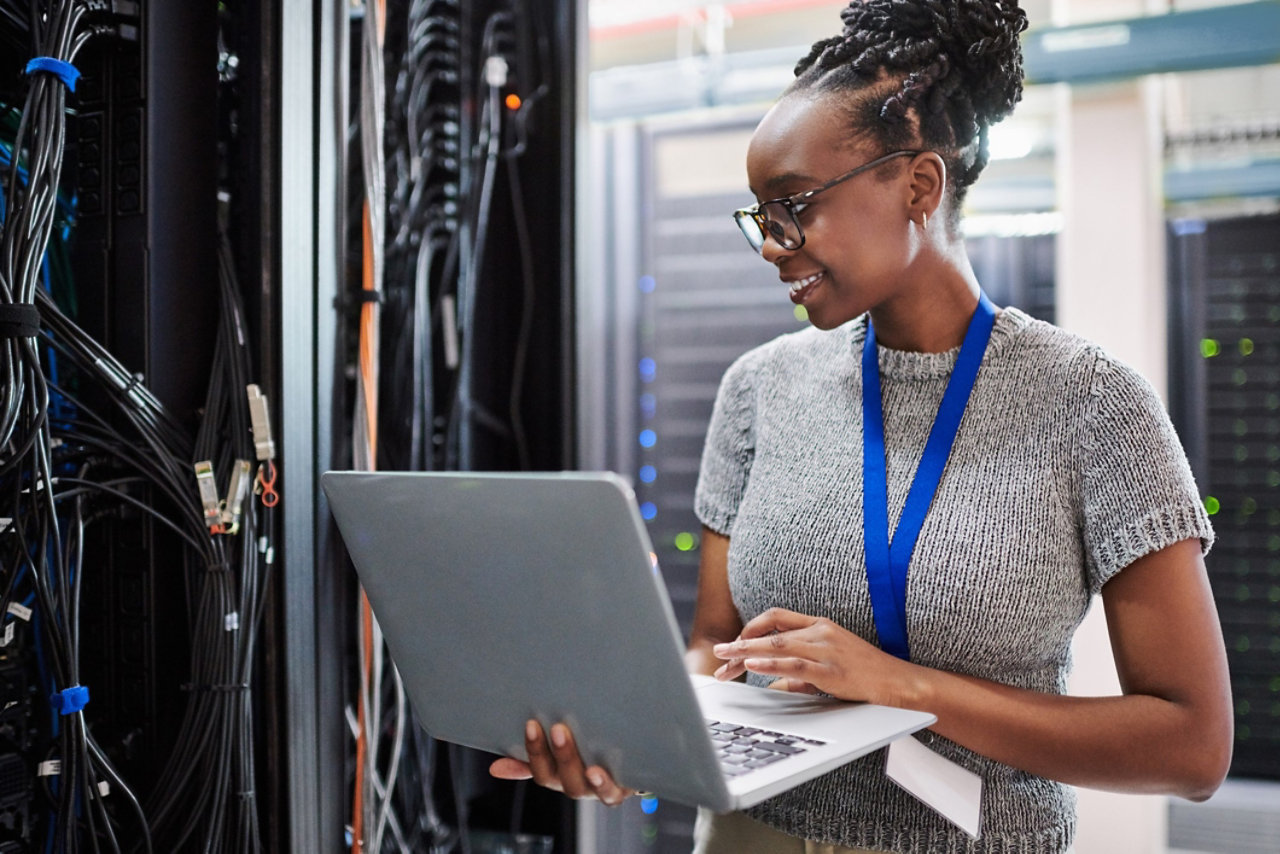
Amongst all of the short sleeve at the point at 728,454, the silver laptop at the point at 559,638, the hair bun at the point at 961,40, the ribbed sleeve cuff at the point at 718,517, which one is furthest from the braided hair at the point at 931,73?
the silver laptop at the point at 559,638

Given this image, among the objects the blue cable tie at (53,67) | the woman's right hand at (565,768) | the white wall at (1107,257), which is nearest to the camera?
the woman's right hand at (565,768)

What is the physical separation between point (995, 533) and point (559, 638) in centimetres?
47

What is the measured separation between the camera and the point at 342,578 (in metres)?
1.30

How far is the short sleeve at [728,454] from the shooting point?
1175mm

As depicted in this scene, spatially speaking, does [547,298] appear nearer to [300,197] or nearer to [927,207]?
[300,197]

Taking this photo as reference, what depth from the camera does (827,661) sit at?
0.84 metres

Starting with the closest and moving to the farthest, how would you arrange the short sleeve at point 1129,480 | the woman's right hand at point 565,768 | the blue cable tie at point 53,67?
the woman's right hand at point 565,768
the short sleeve at point 1129,480
the blue cable tie at point 53,67

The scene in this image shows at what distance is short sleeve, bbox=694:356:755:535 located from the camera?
117cm

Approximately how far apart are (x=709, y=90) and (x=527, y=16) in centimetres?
55

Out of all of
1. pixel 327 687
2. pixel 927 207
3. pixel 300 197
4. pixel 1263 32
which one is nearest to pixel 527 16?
pixel 300 197

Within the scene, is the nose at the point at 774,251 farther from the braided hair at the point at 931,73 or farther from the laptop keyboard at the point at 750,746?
the laptop keyboard at the point at 750,746

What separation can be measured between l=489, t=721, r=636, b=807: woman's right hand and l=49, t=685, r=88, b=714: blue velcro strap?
19.0 inches

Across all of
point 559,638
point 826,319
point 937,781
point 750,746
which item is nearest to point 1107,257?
point 826,319

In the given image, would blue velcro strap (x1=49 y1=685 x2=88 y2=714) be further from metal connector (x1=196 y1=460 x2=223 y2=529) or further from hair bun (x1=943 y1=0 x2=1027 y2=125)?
hair bun (x1=943 y1=0 x2=1027 y2=125)
